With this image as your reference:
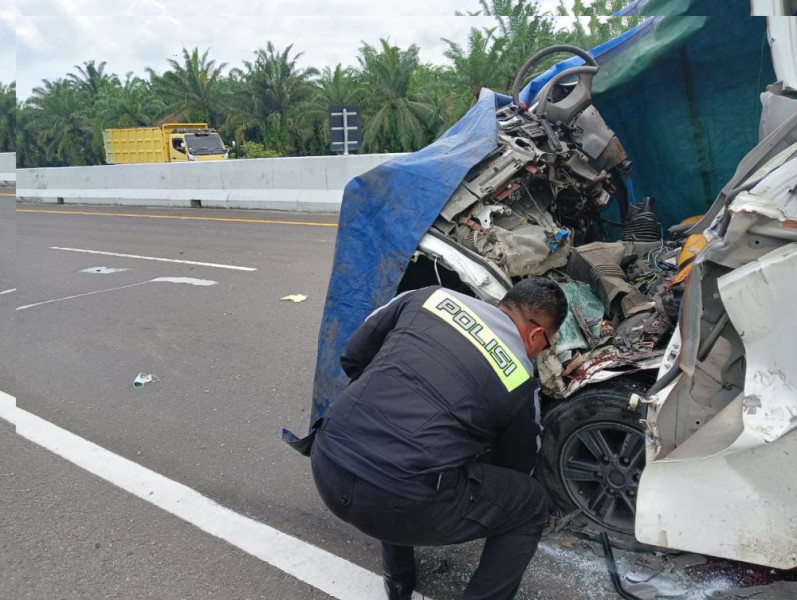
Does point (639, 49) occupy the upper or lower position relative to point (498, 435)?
upper

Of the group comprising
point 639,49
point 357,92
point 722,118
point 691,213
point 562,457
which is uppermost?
point 357,92

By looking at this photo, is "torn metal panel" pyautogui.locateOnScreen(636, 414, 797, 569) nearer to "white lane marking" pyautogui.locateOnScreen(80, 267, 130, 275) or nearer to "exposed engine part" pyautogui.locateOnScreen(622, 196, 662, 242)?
"exposed engine part" pyautogui.locateOnScreen(622, 196, 662, 242)

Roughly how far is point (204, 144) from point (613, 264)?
25293mm

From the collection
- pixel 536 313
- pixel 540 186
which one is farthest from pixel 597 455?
pixel 540 186

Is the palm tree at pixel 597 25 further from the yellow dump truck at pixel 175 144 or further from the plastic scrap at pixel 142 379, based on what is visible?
the yellow dump truck at pixel 175 144

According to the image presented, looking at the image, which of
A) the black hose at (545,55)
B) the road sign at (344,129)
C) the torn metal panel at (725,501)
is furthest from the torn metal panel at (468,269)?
the road sign at (344,129)

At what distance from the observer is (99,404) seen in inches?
190

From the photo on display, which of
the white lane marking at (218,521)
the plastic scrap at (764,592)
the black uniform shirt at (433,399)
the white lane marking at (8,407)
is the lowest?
the white lane marking at (218,521)

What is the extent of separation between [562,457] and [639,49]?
2.73 meters

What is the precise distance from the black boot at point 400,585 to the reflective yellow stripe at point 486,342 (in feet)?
3.01

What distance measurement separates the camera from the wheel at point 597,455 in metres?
2.86

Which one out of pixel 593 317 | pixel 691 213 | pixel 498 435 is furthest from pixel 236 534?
pixel 691 213

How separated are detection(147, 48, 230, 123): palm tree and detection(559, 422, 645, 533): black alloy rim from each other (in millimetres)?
32047

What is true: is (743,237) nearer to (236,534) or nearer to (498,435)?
(498,435)
